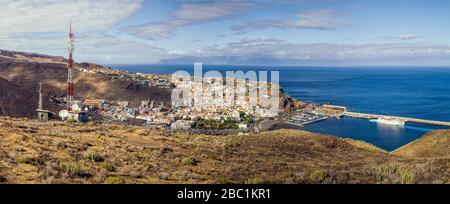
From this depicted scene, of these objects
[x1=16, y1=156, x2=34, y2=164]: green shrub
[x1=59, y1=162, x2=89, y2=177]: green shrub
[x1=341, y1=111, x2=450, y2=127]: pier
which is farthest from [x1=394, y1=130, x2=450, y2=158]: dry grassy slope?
[x1=341, y1=111, x2=450, y2=127]: pier

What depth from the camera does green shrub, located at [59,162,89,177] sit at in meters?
13.8

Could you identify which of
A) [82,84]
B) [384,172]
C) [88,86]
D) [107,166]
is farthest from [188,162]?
[82,84]

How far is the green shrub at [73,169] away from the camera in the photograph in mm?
13759

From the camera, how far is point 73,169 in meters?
14.0

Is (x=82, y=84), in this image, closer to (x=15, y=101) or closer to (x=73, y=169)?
(x=15, y=101)

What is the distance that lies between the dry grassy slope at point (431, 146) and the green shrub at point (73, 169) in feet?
84.4

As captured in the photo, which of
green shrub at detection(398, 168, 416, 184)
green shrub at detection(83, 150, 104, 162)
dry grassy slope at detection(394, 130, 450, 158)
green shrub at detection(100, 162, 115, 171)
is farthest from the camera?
dry grassy slope at detection(394, 130, 450, 158)

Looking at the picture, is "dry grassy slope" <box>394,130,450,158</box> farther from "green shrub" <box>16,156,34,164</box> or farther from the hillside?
the hillside

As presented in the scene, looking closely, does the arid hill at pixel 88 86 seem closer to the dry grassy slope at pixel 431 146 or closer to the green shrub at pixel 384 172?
the dry grassy slope at pixel 431 146

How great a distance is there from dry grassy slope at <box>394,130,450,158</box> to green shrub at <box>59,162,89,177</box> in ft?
84.4

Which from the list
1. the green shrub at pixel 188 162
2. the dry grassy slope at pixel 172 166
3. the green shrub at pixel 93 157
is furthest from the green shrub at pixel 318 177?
the green shrub at pixel 93 157

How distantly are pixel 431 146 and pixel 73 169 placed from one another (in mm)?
29135

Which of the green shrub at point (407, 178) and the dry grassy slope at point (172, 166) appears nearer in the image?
the green shrub at point (407, 178)
